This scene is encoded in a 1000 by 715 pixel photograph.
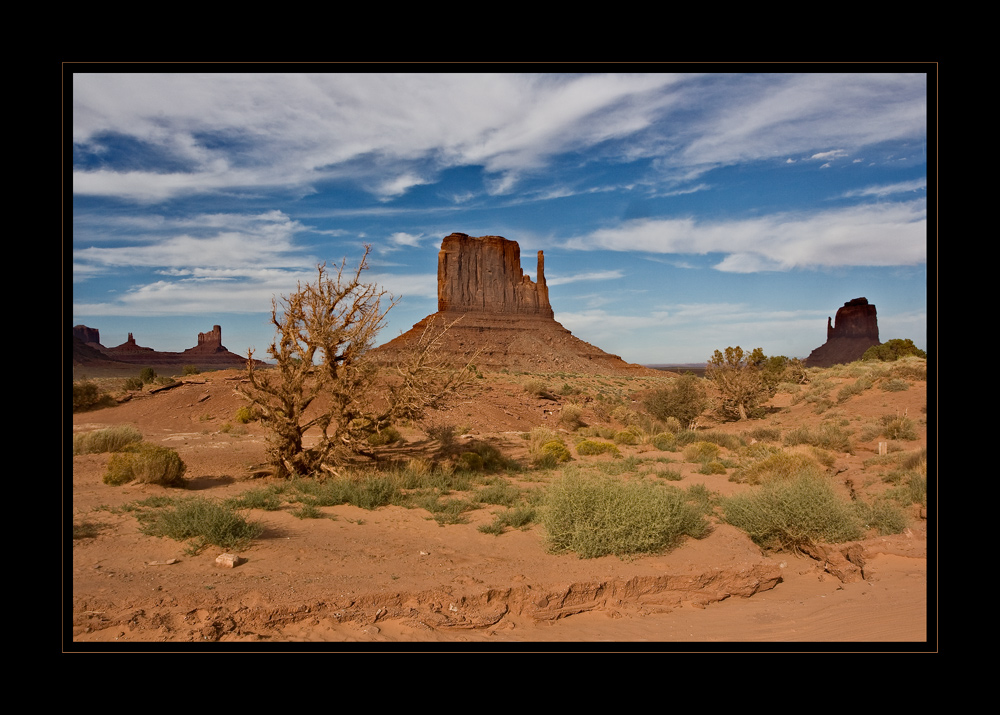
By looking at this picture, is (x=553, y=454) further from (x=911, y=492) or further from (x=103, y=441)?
(x=103, y=441)

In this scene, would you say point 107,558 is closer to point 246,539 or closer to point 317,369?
point 246,539

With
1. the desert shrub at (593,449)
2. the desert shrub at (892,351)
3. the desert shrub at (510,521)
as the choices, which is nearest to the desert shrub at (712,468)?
the desert shrub at (593,449)

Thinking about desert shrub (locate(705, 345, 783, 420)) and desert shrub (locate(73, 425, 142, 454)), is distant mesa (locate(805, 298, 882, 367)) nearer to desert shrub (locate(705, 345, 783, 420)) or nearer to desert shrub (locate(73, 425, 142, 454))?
desert shrub (locate(705, 345, 783, 420))

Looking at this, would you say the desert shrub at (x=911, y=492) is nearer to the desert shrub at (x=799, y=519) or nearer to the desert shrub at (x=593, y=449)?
the desert shrub at (x=799, y=519)

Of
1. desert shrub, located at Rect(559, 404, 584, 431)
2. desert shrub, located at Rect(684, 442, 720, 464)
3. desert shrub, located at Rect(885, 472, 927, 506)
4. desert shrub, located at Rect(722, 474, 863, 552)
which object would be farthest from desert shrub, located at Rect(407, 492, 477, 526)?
desert shrub, located at Rect(559, 404, 584, 431)
